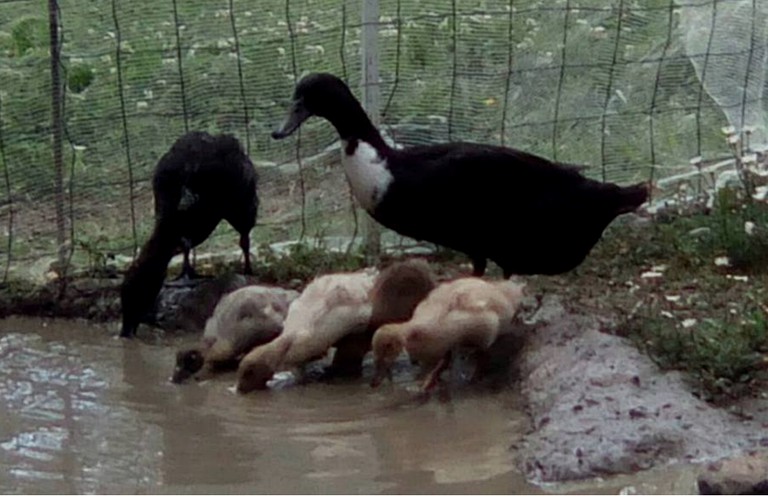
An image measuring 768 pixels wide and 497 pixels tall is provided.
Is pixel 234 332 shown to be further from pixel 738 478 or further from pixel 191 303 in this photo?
pixel 738 478

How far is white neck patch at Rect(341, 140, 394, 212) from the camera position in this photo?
230 inches

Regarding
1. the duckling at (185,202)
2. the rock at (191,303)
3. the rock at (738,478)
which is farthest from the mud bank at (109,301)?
the rock at (738,478)

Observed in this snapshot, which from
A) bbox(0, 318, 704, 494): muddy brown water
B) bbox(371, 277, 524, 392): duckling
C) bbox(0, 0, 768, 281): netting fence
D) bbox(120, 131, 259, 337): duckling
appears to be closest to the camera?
bbox(0, 318, 704, 494): muddy brown water

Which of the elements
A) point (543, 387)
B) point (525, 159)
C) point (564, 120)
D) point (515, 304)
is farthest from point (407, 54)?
point (543, 387)

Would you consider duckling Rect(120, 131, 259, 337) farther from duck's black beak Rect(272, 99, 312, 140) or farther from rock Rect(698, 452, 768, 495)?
rock Rect(698, 452, 768, 495)

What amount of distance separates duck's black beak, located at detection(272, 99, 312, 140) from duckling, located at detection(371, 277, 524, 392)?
104 cm

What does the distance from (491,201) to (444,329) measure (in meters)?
0.79

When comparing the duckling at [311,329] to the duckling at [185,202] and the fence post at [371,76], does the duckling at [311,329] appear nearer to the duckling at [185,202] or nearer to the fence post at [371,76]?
→ the duckling at [185,202]

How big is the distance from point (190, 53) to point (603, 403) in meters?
2.87

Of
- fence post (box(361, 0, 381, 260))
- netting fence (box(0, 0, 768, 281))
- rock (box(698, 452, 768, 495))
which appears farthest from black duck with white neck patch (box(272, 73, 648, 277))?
rock (box(698, 452, 768, 495))

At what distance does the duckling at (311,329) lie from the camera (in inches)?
207

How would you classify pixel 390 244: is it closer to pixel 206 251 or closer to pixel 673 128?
pixel 206 251

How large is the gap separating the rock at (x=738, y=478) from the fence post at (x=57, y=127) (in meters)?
3.29

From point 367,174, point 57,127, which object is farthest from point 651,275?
point 57,127
